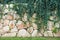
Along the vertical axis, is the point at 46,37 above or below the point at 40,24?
below

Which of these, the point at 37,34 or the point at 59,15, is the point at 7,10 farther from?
the point at 59,15

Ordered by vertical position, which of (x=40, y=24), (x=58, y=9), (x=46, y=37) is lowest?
(x=46, y=37)

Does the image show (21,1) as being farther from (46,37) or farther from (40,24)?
(46,37)

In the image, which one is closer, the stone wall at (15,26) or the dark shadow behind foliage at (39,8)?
the dark shadow behind foliage at (39,8)

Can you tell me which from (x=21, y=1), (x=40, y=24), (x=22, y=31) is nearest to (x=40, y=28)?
(x=40, y=24)

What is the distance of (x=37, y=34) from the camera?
6.95 metres

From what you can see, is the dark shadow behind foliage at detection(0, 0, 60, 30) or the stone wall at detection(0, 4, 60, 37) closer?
the dark shadow behind foliage at detection(0, 0, 60, 30)

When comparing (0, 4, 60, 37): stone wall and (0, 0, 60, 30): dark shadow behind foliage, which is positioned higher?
(0, 0, 60, 30): dark shadow behind foliage

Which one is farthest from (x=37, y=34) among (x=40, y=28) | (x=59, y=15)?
(x=59, y=15)

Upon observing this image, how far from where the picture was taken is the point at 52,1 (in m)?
6.74

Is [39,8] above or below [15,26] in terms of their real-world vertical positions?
above

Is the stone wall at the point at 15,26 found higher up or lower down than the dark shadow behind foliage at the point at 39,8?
lower down

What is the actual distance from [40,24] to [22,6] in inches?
32.9

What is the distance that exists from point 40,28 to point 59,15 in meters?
0.75
